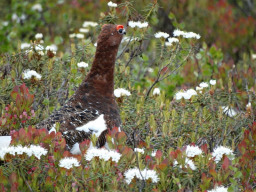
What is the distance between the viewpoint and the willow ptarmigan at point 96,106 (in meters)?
4.07

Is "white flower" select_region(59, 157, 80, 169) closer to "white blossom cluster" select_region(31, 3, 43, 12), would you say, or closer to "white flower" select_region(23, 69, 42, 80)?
"white flower" select_region(23, 69, 42, 80)

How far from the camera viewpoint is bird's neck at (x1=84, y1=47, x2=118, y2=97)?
14.7ft

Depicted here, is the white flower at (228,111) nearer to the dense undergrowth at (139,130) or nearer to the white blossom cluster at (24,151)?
the dense undergrowth at (139,130)

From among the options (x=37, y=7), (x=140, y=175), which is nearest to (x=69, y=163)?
(x=140, y=175)

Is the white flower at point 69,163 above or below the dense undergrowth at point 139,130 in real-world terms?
below

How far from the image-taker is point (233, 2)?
11461 mm

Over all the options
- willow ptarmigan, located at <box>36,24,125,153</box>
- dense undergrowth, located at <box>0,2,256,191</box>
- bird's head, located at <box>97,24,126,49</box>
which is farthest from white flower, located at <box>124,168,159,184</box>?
bird's head, located at <box>97,24,126,49</box>

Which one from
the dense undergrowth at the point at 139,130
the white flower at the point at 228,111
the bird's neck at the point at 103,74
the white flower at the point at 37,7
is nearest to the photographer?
the dense undergrowth at the point at 139,130

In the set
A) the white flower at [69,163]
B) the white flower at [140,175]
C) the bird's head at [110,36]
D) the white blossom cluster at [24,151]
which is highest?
the bird's head at [110,36]

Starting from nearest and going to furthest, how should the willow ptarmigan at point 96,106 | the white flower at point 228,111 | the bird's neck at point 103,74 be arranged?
1. the willow ptarmigan at point 96,106
2. the bird's neck at point 103,74
3. the white flower at point 228,111

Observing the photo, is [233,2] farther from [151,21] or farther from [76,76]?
[76,76]

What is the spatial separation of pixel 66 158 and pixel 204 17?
287 inches

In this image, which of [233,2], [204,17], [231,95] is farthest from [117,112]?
[233,2]

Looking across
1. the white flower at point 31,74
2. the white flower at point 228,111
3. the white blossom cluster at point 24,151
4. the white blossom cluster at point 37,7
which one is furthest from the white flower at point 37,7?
the white blossom cluster at point 24,151
